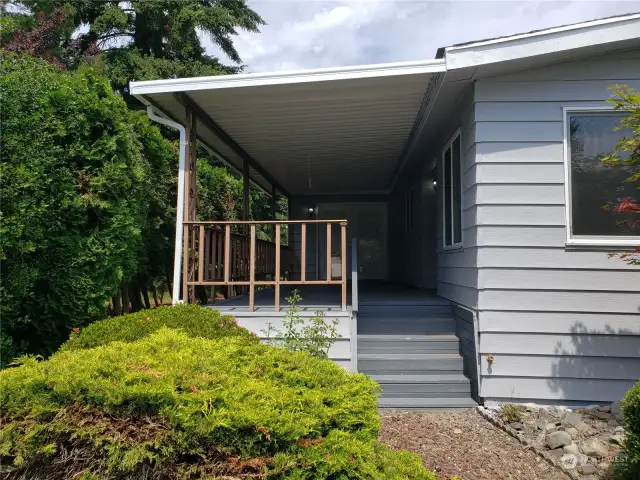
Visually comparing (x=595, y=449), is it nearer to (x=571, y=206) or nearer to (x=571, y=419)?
(x=571, y=419)

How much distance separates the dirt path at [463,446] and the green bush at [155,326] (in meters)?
1.46

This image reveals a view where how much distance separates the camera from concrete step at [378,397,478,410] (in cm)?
430

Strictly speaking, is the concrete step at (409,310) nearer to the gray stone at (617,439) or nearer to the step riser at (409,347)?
the step riser at (409,347)

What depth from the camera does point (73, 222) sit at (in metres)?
4.51

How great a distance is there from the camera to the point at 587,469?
2.97 meters

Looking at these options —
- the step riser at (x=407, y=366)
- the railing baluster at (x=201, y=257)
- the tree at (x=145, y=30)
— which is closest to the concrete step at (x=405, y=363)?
the step riser at (x=407, y=366)

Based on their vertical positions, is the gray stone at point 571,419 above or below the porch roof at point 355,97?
below

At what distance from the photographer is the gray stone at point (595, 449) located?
320 cm

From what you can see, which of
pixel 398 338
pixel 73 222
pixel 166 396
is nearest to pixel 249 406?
pixel 166 396

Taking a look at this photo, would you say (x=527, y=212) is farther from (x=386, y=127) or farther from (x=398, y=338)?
(x=386, y=127)

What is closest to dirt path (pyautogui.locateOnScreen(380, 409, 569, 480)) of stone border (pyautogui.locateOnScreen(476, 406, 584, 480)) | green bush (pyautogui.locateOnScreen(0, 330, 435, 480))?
stone border (pyautogui.locateOnScreen(476, 406, 584, 480))

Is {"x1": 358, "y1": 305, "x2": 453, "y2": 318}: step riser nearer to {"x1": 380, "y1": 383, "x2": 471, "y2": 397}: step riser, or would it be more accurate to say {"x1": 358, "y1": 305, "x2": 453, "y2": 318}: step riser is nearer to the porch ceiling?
{"x1": 380, "y1": 383, "x2": 471, "y2": 397}: step riser

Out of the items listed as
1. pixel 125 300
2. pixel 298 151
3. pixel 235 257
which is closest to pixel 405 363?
pixel 235 257

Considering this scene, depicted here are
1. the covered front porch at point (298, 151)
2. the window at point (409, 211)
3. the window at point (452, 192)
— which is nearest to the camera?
the covered front porch at point (298, 151)
